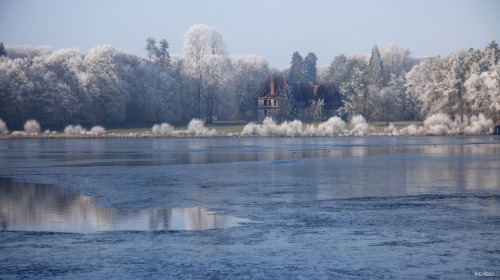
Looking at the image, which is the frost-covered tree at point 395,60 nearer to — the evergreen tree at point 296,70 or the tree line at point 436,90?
the tree line at point 436,90

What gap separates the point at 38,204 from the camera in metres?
17.6

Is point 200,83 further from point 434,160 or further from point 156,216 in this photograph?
point 156,216

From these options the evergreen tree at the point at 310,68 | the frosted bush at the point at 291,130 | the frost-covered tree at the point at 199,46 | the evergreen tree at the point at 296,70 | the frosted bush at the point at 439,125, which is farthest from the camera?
the evergreen tree at the point at 310,68

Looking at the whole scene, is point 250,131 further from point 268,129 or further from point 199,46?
point 199,46

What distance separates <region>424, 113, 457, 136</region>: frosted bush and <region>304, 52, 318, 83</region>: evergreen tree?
6219 centimetres

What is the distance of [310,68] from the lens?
470 feet

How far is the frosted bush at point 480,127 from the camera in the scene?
257 feet

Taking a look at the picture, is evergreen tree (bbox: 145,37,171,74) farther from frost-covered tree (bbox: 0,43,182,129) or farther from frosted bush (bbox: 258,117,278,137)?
frosted bush (bbox: 258,117,278,137)

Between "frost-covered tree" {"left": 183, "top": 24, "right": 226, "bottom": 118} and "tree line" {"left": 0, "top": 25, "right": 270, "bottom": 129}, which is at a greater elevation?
"frost-covered tree" {"left": 183, "top": 24, "right": 226, "bottom": 118}

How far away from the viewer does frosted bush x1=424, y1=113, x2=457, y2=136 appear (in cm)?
7881

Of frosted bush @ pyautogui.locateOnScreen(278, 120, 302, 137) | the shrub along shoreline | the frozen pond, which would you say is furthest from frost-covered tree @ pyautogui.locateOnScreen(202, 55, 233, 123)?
the frozen pond

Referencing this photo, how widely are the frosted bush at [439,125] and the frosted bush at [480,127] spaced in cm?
234

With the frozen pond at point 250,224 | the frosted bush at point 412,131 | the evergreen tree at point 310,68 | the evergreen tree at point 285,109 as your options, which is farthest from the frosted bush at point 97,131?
the evergreen tree at point 310,68

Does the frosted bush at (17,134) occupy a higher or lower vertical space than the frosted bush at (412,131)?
higher
